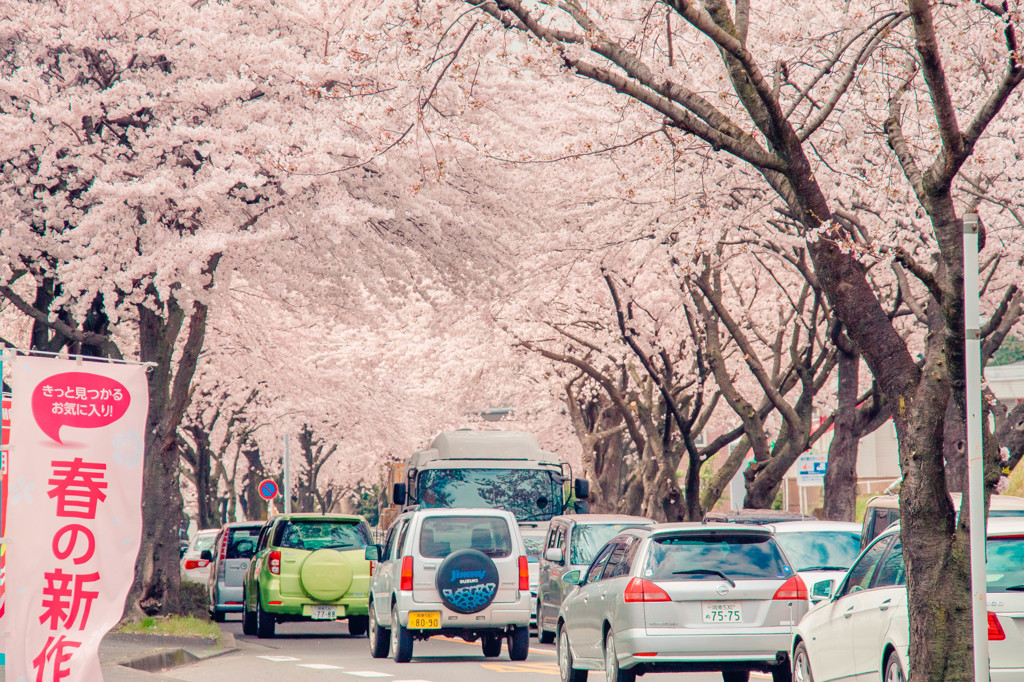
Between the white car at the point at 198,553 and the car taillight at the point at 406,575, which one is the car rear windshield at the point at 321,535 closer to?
the car taillight at the point at 406,575

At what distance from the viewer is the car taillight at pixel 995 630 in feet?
28.3

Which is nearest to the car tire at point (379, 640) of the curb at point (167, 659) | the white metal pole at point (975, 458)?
the curb at point (167, 659)

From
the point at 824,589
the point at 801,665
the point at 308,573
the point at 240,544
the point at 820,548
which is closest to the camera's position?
the point at 824,589

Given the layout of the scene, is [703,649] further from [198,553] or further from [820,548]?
[198,553]

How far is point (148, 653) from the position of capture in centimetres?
1543

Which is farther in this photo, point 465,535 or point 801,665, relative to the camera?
point 465,535

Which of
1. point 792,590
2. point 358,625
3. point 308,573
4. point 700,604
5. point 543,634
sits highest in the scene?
point 792,590

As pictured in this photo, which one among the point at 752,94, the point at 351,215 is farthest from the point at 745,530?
the point at 351,215

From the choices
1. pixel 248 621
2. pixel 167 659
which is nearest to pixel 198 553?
pixel 248 621

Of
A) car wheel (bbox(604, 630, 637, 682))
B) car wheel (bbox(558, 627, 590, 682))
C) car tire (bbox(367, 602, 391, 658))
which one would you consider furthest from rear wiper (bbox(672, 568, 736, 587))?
car tire (bbox(367, 602, 391, 658))

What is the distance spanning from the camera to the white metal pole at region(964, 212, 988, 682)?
21.7 ft

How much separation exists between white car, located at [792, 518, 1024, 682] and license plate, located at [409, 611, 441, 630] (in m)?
5.65

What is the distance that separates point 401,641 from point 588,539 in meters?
3.40

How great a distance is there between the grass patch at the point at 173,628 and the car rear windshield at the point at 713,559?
8.72 m
